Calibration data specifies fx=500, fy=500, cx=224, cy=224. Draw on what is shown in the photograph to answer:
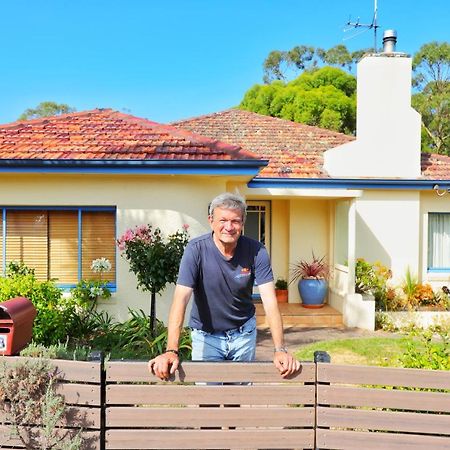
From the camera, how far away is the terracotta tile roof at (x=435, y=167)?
11820 mm

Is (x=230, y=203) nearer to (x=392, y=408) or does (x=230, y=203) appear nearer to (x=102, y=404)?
(x=102, y=404)

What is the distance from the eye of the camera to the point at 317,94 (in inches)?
1040

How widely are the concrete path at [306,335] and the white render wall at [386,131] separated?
3816 millimetres

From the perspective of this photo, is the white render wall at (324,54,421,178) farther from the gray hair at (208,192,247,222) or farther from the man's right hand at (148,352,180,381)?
the man's right hand at (148,352,180,381)

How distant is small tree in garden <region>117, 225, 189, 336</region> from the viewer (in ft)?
24.4

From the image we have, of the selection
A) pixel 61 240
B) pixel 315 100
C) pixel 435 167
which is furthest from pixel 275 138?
pixel 315 100

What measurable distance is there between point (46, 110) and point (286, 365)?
170 feet

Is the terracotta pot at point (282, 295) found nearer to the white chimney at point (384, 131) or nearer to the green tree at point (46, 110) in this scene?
the white chimney at point (384, 131)

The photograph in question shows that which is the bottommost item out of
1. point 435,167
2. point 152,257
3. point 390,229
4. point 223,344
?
point 223,344

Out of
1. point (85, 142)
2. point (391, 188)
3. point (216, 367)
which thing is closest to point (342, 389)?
point (216, 367)

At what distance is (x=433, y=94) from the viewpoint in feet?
113

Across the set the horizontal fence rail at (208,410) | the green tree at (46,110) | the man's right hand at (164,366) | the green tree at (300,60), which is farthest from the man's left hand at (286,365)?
the green tree at (46,110)

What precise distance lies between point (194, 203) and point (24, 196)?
2.90 m

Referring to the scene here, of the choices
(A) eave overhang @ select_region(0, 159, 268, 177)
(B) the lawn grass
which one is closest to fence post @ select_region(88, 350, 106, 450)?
(B) the lawn grass
